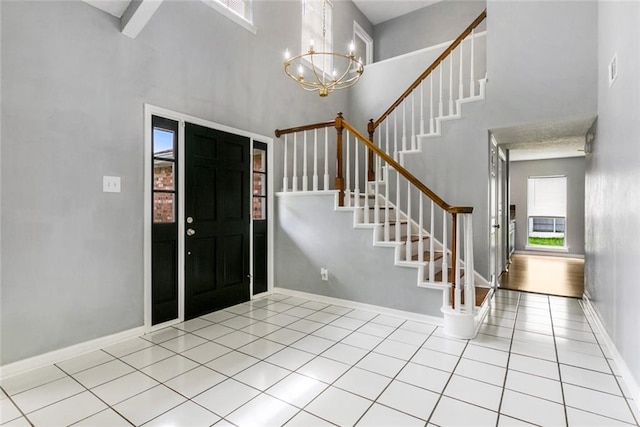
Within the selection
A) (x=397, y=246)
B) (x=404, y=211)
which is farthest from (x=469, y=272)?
(x=404, y=211)

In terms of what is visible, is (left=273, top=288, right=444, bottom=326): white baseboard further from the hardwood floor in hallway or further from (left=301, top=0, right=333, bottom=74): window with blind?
(left=301, top=0, right=333, bottom=74): window with blind

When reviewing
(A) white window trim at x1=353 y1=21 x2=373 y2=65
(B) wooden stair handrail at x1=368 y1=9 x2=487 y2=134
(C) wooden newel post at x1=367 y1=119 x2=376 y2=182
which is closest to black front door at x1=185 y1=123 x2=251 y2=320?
(C) wooden newel post at x1=367 y1=119 x2=376 y2=182

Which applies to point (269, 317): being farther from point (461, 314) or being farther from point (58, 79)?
point (58, 79)

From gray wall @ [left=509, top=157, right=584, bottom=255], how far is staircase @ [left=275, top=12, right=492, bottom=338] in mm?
4975

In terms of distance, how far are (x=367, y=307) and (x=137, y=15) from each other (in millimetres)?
3654

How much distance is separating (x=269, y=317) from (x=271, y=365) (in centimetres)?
111

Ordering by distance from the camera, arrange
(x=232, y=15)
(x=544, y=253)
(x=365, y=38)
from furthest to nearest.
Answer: (x=544, y=253) < (x=365, y=38) < (x=232, y=15)

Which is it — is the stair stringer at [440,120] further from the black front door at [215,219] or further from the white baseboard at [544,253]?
the white baseboard at [544,253]

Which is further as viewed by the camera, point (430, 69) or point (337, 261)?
point (430, 69)

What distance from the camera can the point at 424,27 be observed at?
22.1ft

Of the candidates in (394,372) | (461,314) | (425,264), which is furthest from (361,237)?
(394,372)

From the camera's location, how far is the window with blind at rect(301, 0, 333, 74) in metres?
5.34

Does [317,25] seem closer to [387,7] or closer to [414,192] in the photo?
[387,7]

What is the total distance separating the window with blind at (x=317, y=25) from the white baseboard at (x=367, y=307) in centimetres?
345
